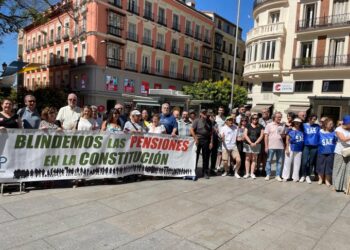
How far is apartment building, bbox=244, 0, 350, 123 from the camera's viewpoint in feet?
74.9

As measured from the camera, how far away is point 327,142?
751cm

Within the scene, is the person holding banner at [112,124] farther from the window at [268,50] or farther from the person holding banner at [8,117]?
the window at [268,50]

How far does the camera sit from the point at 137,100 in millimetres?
27094

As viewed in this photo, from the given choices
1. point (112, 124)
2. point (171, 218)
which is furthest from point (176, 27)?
point (171, 218)

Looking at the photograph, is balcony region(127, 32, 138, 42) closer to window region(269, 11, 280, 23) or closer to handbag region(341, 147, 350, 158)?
window region(269, 11, 280, 23)

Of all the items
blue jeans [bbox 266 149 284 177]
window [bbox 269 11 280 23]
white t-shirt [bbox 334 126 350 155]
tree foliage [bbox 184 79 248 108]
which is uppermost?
window [bbox 269 11 280 23]

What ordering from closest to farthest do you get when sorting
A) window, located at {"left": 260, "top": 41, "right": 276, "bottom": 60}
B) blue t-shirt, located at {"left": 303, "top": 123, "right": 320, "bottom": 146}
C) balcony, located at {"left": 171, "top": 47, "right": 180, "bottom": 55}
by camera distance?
1. blue t-shirt, located at {"left": 303, "top": 123, "right": 320, "bottom": 146}
2. window, located at {"left": 260, "top": 41, "right": 276, "bottom": 60}
3. balcony, located at {"left": 171, "top": 47, "right": 180, "bottom": 55}

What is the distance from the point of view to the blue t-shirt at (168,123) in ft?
24.6

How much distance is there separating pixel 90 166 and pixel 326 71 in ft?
75.4

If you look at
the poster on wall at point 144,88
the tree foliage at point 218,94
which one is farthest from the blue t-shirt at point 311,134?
the poster on wall at point 144,88

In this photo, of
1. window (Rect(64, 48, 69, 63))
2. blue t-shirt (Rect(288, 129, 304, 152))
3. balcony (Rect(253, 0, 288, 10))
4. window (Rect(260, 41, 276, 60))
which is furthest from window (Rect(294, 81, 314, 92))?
window (Rect(64, 48, 69, 63))

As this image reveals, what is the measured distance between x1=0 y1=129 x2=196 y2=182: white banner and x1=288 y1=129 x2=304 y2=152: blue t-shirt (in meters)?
2.78


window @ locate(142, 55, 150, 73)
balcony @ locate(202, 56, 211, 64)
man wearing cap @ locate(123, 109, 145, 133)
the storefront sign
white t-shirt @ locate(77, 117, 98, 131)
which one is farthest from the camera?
balcony @ locate(202, 56, 211, 64)

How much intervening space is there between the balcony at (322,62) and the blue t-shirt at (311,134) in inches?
708
